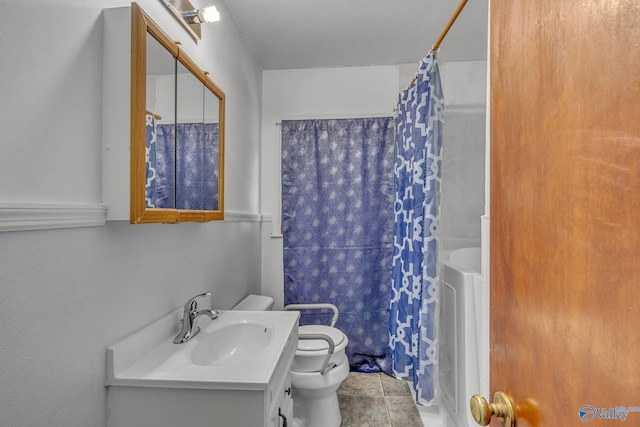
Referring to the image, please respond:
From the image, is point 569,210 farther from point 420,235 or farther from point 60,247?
point 420,235

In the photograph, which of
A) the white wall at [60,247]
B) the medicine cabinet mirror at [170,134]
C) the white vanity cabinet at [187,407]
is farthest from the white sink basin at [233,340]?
the medicine cabinet mirror at [170,134]

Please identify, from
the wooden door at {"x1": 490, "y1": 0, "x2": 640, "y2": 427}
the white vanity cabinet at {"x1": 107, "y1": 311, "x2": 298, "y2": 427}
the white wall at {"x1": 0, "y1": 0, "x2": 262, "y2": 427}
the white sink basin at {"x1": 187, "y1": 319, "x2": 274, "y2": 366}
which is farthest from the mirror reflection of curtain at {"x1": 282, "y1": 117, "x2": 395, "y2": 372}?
the wooden door at {"x1": 490, "y1": 0, "x2": 640, "y2": 427}

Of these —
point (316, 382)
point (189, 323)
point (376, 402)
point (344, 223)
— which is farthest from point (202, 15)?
point (376, 402)

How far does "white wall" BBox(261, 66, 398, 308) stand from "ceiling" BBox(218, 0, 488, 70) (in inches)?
5.7

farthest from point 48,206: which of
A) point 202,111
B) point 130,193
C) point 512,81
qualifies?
point 512,81

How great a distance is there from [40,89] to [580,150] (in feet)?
3.34

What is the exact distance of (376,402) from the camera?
2.16 m

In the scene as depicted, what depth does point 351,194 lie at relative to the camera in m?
2.63

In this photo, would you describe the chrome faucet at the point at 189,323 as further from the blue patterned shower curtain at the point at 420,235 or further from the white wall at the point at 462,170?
the white wall at the point at 462,170

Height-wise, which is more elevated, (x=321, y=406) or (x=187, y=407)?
(x=187, y=407)

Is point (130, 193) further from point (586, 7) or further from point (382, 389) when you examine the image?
point (382, 389)

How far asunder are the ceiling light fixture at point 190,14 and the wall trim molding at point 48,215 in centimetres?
88

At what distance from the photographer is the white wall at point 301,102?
2.66m

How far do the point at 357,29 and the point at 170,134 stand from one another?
5.18 feet
